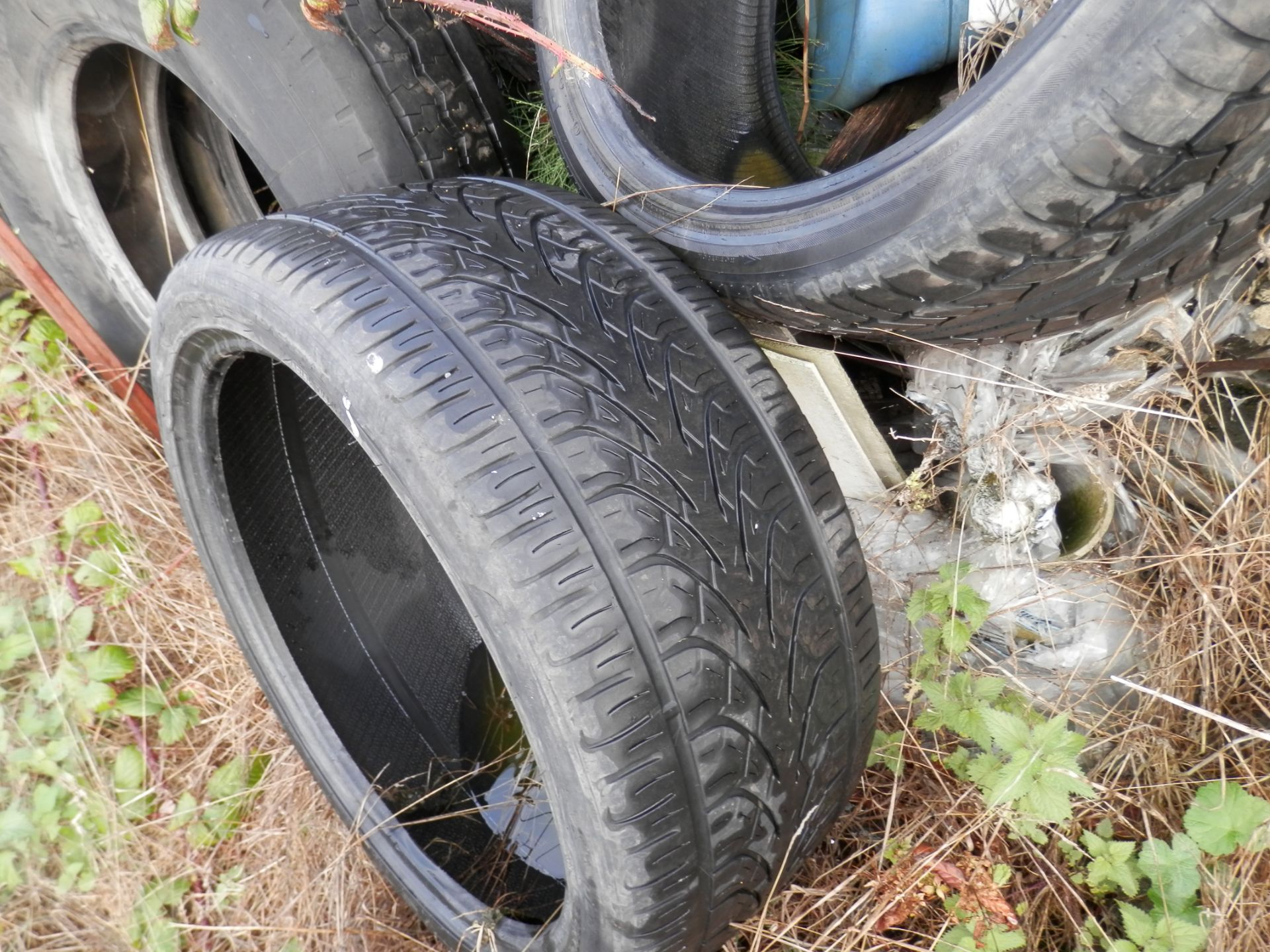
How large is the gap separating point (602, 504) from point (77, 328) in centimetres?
192

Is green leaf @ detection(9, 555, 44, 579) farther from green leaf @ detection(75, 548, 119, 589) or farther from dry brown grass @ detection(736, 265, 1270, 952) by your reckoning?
dry brown grass @ detection(736, 265, 1270, 952)

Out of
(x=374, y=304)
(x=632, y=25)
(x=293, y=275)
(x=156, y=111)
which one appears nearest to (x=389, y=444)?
(x=374, y=304)

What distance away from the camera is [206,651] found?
224 cm

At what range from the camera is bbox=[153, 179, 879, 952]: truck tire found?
1.00 meters

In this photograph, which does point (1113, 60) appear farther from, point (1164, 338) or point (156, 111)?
point (156, 111)

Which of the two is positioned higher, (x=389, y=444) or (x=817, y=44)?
(x=817, y=44)

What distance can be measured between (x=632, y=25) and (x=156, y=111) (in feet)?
4.00

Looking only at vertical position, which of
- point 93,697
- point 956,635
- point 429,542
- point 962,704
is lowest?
point 93,697

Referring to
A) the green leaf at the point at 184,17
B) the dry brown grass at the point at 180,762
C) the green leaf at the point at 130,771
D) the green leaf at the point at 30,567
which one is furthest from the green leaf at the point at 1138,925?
the green leaf at the point at 30,567

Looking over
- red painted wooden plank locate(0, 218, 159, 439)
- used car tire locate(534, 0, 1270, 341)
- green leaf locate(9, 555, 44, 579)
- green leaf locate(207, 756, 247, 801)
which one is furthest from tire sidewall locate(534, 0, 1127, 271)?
green leaf locate(9, 555, 44, 579)

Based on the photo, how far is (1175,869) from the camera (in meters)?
1.26

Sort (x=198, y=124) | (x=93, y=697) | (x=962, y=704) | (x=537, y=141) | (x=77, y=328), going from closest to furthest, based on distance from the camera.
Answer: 1. (x=962, y=704)
2. (x=537, y=141)
3. (x=198, y=124)
4. (x=93, y=697)
5. (x=77, y=328)

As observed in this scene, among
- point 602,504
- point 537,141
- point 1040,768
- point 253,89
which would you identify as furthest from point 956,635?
point 253,89

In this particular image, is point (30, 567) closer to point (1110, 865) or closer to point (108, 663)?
point (108, 663)
